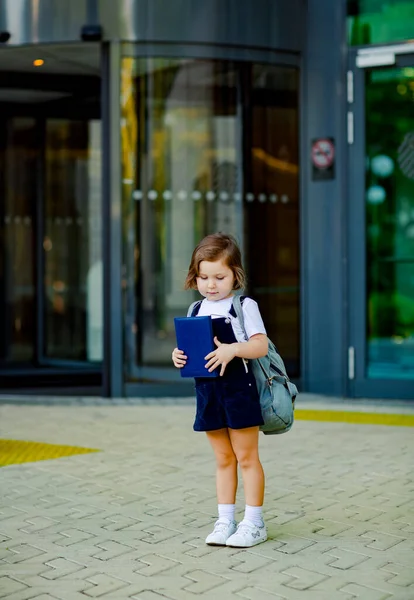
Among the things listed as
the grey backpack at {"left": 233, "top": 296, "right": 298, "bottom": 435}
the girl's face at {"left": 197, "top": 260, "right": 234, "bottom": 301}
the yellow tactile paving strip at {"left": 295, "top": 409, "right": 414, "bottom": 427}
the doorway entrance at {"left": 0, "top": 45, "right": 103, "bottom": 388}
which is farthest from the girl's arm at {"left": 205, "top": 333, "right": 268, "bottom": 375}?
the doorway entrance at {"left": 0, "top": 45, "right": 103, "bottom": 388}

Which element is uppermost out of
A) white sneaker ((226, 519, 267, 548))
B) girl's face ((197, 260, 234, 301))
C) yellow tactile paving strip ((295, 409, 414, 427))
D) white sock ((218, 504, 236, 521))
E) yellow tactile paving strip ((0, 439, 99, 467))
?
girl's face ((197, 260, 234, 301))

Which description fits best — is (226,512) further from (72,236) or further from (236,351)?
(72,236)

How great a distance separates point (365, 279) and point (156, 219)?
7.16ft

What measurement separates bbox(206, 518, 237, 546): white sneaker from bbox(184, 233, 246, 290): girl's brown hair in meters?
1.09

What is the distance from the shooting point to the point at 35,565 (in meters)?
4.57

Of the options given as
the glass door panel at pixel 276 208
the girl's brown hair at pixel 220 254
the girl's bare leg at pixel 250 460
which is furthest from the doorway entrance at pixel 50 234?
the girl's brown hair at pixel 220 254

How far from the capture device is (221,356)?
458 centimetres

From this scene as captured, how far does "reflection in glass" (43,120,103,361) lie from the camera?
13539 mm

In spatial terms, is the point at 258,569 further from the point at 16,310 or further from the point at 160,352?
the point at 16,310

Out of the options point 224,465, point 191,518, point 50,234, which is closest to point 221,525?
point 224,465

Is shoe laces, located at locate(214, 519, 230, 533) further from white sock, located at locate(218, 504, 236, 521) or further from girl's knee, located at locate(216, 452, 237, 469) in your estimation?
girl's knee, located at locate(216, 452, 237, 469)

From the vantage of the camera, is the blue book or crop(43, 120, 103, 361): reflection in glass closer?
the blue book

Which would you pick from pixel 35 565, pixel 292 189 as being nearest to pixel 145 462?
pixel 35 565

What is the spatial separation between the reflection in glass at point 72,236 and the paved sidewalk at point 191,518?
4.89 metres
